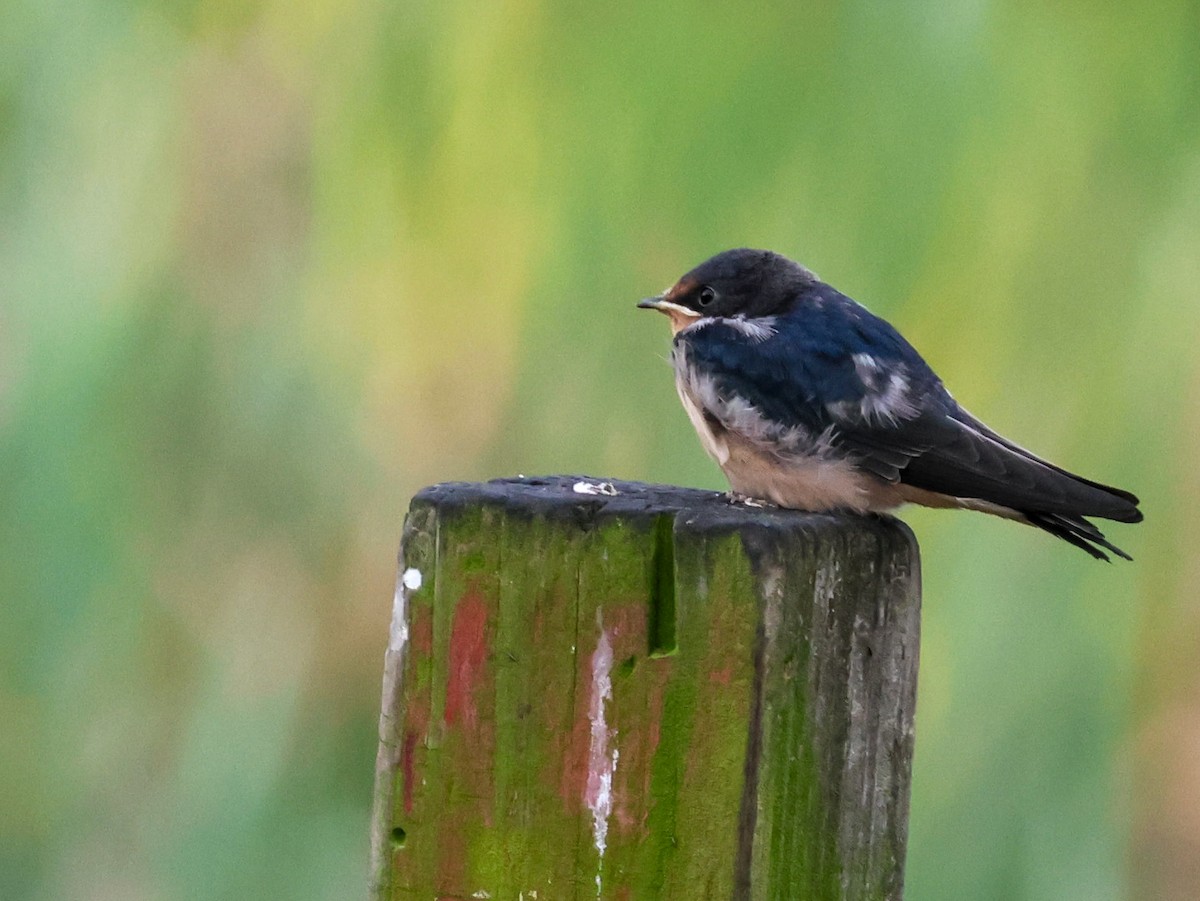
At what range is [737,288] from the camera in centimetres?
284

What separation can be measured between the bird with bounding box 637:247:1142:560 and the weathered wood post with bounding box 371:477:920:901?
2.47ft

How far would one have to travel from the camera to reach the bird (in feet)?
7.66

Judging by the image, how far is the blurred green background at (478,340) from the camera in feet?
9.61

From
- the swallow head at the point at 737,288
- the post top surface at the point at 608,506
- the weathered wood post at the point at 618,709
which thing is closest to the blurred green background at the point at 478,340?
the swallow head at the point at 737,288

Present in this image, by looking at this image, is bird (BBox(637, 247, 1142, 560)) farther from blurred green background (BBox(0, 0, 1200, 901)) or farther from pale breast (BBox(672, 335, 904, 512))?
blurred green background (BBox(0, 0, 1200, 901))

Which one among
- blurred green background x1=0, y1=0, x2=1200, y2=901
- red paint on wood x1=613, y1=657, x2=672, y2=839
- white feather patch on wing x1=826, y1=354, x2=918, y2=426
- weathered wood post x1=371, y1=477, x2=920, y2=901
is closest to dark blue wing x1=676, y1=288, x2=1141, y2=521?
white feather patch on wing x1=826, y1=354, x2=918, y2=426

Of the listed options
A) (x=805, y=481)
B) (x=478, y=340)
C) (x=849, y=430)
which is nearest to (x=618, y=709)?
(x=805, y=481)

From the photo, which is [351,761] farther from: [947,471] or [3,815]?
[947,471]

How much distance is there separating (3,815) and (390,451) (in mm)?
997

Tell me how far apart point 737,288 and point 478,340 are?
60 centimetres

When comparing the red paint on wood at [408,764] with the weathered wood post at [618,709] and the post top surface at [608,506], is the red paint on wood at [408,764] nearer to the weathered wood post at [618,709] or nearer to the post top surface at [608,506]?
the weathered wood post at [618,709]

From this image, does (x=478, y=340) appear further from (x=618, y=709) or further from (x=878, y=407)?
(x=618, y=709)

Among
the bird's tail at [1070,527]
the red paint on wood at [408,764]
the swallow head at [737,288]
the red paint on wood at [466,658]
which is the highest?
the swallow head at [737,288]

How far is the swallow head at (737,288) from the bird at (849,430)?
12 cm
